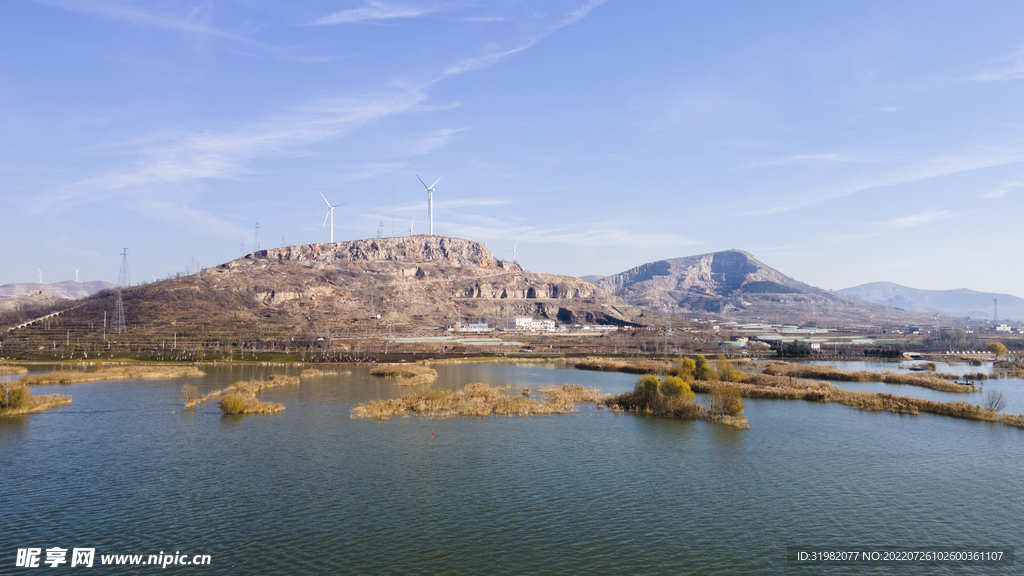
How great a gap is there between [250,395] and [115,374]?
31.5 meters

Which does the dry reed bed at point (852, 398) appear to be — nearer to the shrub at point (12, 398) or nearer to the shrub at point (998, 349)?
the shrub at point (12, 398)

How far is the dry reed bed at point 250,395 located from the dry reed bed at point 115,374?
1416 centimetres

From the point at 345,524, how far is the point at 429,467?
7.59 meters

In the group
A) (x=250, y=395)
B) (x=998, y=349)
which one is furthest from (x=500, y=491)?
(x=998, y=349)

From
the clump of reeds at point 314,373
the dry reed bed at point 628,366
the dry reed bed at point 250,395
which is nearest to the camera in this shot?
the dry reed bed at point 250,395

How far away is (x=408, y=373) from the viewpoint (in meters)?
71.3

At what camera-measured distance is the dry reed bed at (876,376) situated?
61625mm

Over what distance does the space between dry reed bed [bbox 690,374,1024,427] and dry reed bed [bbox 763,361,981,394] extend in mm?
10836

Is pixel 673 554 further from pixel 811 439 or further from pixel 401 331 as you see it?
pixel 401 331

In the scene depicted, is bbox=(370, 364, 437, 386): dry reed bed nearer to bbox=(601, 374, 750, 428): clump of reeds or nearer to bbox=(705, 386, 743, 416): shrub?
bbox=(601, 374, 750, 428): clump of reeds

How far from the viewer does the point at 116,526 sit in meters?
20.8

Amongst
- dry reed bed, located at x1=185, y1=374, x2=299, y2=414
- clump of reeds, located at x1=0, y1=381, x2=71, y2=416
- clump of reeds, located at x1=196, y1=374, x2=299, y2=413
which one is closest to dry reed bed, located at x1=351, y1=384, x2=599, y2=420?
clump of reeds, located at x1=196, y1=374, x2=299, y2=413

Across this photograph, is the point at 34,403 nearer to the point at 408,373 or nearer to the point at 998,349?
the point at 408,373

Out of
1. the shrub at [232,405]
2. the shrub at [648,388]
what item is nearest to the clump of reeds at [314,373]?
the shrub at [232,405]
